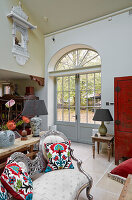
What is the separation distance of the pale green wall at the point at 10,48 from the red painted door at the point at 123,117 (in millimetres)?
2741

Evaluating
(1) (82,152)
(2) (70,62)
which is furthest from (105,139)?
(2) (70,62)

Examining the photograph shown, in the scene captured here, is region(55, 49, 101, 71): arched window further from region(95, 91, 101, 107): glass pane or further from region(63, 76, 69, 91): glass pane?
region(95, 91, 101, 107): glass pane

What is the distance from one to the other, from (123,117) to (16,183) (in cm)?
250

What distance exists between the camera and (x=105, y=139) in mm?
3340

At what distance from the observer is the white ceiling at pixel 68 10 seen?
3.75 m

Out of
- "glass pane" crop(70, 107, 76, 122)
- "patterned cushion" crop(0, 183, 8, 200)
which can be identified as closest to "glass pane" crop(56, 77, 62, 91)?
"glass pane" crop(70, 107, 76, 122)

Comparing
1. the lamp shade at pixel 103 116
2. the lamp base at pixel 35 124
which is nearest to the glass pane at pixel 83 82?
the lamp shade at pixel 103 116

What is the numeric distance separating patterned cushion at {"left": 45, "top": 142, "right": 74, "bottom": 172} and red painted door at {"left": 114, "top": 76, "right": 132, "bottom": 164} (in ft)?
4.98

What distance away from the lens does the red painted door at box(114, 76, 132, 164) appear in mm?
3027

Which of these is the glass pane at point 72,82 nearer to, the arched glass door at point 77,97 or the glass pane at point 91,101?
the arched glass door at point 77,97

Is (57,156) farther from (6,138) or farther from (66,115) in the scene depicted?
(66,115)

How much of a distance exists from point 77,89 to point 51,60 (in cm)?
138

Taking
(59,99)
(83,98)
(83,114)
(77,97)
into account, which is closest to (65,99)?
(59,99)

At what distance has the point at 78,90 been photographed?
493 cm
